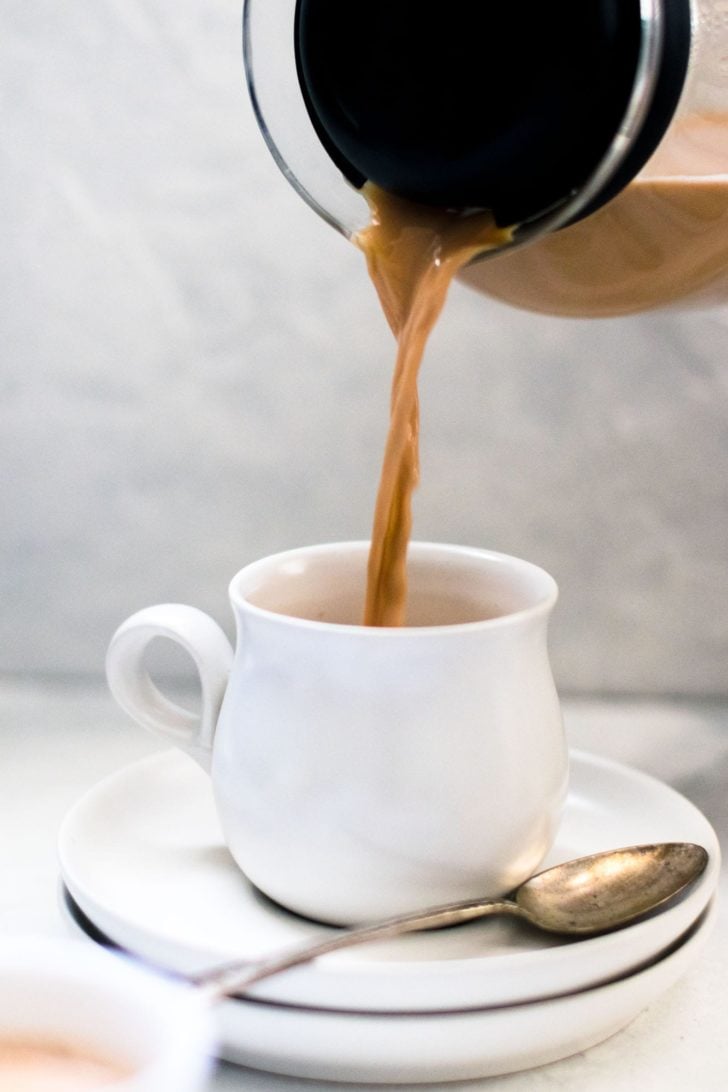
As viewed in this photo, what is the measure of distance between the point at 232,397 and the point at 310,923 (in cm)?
44

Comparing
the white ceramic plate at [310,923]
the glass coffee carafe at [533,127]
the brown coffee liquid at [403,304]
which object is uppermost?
the glass coffee carafe at [533,127]

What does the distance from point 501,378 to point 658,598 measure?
0.17 meters

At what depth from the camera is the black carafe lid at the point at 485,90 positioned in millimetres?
447

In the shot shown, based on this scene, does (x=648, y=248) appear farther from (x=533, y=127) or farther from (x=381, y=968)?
(x=381, y=968)

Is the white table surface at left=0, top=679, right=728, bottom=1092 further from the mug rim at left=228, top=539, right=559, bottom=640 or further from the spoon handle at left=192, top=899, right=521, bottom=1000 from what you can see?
the mug rim at left=228, top=539, right=559, bottom=640

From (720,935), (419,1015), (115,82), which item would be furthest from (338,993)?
(115,82)

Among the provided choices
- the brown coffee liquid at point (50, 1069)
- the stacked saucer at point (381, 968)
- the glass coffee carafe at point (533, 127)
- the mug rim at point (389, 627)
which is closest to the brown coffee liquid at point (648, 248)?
the glass coffee carafe at point (533, 127)

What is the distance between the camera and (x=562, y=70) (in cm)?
45

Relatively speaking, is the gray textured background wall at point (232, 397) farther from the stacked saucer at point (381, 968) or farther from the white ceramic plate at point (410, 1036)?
the white ceramic plate at point (410, 1036)

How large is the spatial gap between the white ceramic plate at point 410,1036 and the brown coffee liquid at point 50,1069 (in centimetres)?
6

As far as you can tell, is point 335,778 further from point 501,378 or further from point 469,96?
point 501,378

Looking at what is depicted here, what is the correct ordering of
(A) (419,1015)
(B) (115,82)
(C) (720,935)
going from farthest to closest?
(B) (115,82), (C) (720,935), (A) (419,1015)

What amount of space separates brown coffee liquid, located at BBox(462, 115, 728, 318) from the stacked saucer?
0.73ft


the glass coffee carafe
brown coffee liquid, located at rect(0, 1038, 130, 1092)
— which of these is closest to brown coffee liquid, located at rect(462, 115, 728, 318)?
the glass coffee carafe
